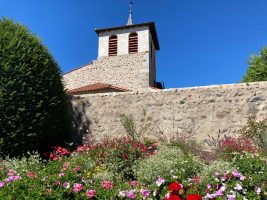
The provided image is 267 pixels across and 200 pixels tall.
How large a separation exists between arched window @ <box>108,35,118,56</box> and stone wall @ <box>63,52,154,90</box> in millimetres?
544

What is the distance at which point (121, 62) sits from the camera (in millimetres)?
23734

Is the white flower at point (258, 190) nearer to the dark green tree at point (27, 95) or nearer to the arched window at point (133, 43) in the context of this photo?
the dark green tree at point (27, 95)

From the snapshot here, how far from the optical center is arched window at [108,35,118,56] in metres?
24.5

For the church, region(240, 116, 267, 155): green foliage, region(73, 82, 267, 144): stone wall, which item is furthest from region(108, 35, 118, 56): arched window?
→ region(240, 116, 267, 155): green foliage

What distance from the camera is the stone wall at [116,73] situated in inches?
897

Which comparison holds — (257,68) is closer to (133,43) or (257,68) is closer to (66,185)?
(133,43)

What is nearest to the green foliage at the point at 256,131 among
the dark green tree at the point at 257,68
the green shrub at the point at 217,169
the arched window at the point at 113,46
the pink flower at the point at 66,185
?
the green shrub at the point at 217,169

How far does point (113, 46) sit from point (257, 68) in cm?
1049

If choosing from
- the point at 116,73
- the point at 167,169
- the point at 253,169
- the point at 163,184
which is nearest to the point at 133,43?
the point at 116,73

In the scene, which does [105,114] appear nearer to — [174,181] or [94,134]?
[94,134]

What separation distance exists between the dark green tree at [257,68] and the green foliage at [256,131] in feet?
36.3

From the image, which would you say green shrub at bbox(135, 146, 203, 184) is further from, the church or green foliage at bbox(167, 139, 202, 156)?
the church

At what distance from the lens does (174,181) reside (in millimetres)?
4562

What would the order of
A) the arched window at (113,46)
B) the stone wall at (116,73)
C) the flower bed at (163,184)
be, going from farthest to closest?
the arched window at (113,46) < the stone wall at (116,73) < the flower bed at (163,184)
